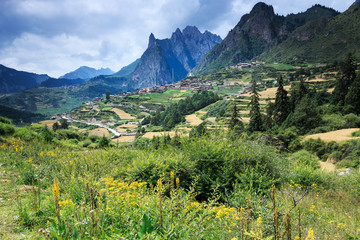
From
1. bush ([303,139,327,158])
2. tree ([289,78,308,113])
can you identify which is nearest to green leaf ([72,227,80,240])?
bush ([303,139,327,158])

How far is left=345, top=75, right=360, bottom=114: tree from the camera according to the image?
20328 mm

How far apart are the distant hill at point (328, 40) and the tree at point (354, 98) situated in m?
81.1

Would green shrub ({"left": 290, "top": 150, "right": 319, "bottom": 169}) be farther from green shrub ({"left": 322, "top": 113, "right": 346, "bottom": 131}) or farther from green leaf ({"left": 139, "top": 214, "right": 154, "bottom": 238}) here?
green shrub ({"left": 322, "top": 113, "right": 346, "bottom": 131})

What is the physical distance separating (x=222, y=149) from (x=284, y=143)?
651 inches

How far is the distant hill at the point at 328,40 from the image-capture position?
9044 centimetres

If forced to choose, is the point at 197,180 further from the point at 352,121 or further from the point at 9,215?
the point at 352,121

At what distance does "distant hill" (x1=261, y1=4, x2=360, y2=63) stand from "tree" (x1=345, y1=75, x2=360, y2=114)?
8110cm

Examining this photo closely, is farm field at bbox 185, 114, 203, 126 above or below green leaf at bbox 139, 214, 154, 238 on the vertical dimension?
below

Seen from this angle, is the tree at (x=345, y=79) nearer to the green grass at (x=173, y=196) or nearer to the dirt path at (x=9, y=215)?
Result: the green grass at (x=173, y=196)

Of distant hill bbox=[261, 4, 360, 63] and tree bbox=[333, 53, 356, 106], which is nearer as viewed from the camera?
tree bbox=[333, 53, 356, 106]

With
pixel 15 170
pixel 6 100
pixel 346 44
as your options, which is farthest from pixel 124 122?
pixel 6 100

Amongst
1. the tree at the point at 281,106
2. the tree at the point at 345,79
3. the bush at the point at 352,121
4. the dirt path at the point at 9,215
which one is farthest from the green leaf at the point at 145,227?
the tree at the point at 345,79

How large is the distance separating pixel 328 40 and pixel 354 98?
12084 centimetres

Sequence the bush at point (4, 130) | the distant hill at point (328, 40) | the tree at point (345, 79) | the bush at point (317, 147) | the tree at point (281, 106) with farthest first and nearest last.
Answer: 1. the distant hill at point (328, 40)
2. the tree at point (281, 106)
3. the tree at point (345, 79)
4. the bush at point (317, 147)
5. the bush at point (4, 130)
